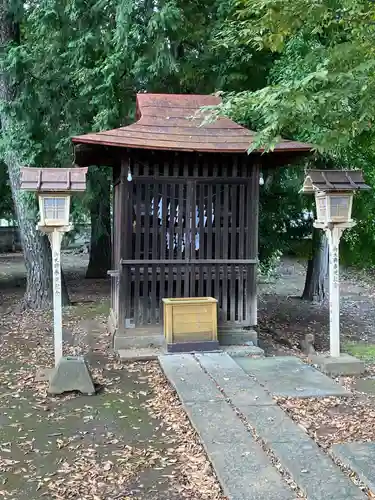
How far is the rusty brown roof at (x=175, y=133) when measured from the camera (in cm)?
704

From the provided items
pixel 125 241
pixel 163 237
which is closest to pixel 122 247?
pixel 125 241

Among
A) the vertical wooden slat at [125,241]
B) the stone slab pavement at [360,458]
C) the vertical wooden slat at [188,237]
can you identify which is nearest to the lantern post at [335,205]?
the vertical wooden slat at [188,237]

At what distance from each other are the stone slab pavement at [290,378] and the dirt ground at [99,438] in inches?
42.1

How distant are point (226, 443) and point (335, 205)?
350cm

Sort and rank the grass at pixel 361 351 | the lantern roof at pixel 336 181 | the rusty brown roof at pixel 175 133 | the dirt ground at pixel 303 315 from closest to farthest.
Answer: the lantern roof at pixel 336 181
the rusty brown roof at pixel 175 133
the grass at pixel 361 351
the dirt ground at pixel 303 315

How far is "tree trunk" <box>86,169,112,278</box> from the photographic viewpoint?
11.2 metres

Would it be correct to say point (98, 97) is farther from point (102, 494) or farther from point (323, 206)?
point (102, 494)

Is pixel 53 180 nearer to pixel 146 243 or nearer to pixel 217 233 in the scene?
pixel 146 243

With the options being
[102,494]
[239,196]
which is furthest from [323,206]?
[102,494]

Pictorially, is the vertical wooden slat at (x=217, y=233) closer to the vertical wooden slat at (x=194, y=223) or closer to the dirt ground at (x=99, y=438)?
the vertical wooden slat at (x=194, y=223)

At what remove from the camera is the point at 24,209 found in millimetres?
11031

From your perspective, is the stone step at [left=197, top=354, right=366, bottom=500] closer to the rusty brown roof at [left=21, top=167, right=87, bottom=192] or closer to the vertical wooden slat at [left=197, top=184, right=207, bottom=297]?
the vertical wooden slat at [left=197, top=184, right=207, bottom=297]

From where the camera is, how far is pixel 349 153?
9266 millimetres

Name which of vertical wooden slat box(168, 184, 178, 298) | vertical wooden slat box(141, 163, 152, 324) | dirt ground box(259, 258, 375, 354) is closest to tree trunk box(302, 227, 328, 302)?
dirt ground box(259, 258, 375, 354)
